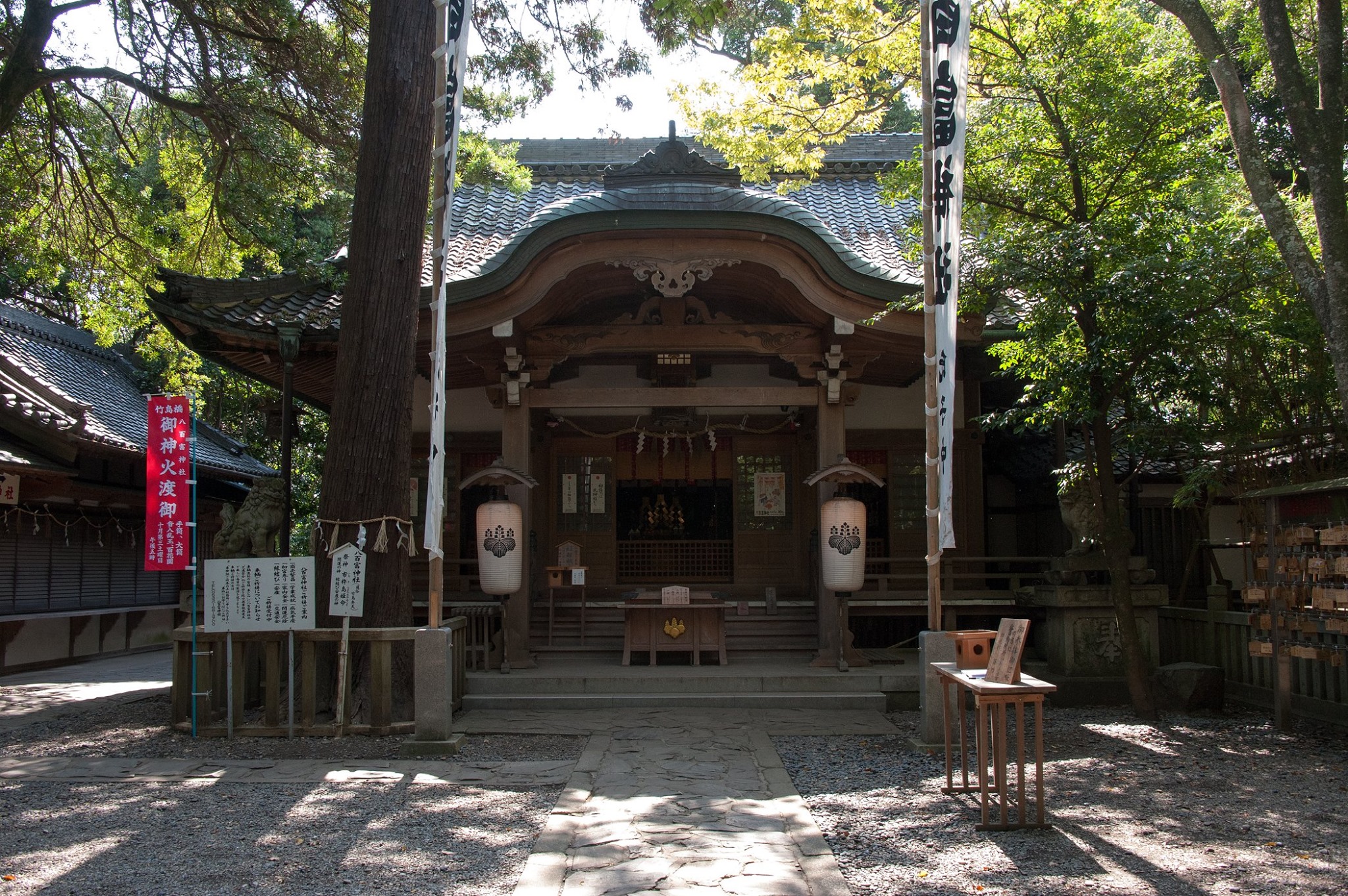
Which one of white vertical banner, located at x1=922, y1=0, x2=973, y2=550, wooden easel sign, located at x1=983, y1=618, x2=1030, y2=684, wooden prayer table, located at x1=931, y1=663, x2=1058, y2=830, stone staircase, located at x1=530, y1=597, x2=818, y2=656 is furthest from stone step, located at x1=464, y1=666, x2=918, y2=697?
wooden easel sign, located at x1=983, y1=618, x2=1030, y2=684

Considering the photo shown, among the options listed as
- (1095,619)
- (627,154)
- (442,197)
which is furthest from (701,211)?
(627,154)

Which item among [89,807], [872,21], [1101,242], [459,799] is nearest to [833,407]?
[1101,242]

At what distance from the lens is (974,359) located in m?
11.7

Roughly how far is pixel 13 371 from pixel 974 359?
12.1 meters

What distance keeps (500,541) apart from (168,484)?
4.04 meters

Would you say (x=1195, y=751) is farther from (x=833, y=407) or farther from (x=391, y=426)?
(x=391, y=426)

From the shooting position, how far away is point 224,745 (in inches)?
294

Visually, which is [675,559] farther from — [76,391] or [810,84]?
[76,391]

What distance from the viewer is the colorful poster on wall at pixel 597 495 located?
511 inches

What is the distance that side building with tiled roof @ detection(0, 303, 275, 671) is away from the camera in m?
12.2

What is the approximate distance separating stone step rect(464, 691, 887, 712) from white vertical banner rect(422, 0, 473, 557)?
2.40 meters

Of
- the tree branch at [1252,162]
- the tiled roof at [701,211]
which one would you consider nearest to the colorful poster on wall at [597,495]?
the tiled roof at [701,211]

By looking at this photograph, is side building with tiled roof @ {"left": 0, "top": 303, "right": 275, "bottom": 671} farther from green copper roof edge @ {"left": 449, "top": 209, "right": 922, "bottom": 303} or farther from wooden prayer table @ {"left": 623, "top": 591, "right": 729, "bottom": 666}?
wooden prayer table @ {"left": 623, "top": 591, "right": 729, "bottom": 666}

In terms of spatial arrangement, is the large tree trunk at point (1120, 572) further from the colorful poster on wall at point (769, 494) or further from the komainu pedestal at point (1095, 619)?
the colorful poster on wall at point (769, 494)
